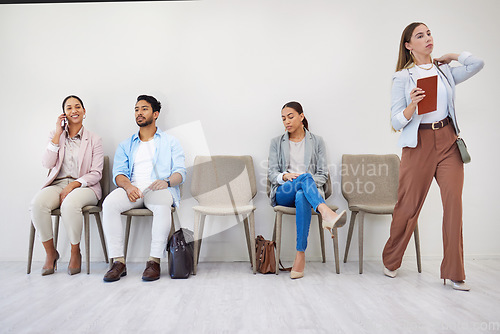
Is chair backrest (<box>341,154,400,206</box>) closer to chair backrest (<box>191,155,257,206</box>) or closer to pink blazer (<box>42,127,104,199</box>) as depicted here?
chair backrest (<box>191,155,257,206</box>)

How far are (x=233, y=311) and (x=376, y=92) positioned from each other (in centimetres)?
228

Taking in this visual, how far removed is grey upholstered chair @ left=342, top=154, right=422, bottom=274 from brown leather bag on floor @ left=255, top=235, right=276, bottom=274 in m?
0.71

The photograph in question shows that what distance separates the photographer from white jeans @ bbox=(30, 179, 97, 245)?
275 centimetres

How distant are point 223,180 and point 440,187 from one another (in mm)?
1610

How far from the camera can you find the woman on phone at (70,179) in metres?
2.77

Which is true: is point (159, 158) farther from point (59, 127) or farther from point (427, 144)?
point (427, 144)

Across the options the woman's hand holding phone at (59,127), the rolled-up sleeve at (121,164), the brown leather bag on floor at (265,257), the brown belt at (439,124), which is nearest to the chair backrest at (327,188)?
the brown leather bag on floor at (265,257)

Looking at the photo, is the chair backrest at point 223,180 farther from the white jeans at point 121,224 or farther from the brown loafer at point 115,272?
the brown loafer at point 115,272

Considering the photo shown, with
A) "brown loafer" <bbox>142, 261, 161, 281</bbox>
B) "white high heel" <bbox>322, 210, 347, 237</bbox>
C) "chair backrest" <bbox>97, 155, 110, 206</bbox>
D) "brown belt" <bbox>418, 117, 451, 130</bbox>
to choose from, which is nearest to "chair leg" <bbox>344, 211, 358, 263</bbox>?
"white high heel" <bbox>322, 210, 347, 237</bbox>

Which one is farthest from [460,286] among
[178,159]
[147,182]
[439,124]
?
[147,182]

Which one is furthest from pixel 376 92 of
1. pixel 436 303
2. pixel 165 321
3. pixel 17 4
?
pixel 17 4

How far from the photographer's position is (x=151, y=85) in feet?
10.8

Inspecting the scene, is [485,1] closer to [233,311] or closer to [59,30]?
[233,311]

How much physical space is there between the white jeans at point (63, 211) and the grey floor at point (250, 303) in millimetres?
307
